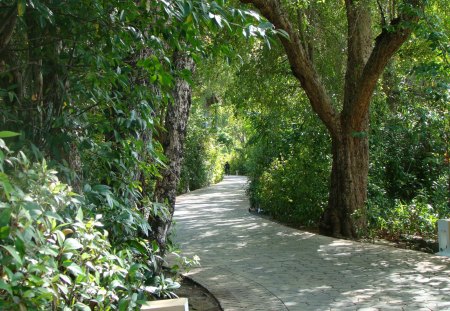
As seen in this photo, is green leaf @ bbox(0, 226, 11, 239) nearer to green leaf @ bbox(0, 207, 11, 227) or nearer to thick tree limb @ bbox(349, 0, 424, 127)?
green leaf @ bbox(0, 207, 11, 227)

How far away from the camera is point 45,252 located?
8.51 feet

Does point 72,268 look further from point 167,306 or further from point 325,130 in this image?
point 325,130

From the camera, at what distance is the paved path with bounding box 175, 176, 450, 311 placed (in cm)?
710

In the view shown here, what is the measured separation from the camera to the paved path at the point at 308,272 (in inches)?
280

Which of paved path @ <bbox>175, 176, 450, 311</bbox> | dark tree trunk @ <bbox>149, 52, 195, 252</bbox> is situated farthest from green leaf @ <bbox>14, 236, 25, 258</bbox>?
paved path @ <bbox>175, 176, 450, 311</bbox>

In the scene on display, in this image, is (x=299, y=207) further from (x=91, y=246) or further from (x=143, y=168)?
(x=91, y=246)

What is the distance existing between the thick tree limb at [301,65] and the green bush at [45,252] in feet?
25.4

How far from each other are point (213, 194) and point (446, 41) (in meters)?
17.0

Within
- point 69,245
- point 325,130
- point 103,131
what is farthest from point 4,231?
point 325,130

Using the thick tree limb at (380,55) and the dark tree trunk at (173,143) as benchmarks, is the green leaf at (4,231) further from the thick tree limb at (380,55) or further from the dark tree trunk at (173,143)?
the thick tree limb at (380,55)

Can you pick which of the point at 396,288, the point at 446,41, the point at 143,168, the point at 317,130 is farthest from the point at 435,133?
the point at 143,168

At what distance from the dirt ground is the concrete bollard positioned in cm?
452

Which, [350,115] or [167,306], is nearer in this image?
[167,306]

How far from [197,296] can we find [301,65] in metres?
5.72
